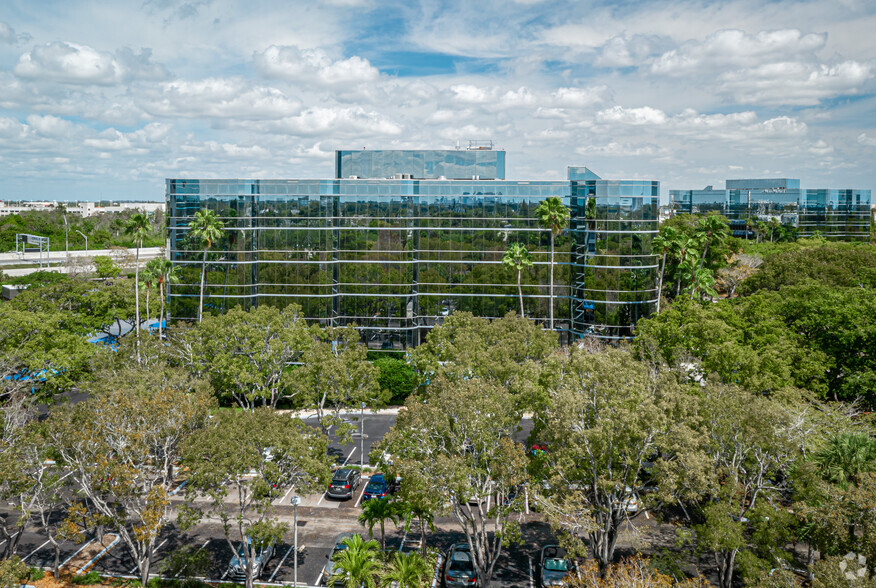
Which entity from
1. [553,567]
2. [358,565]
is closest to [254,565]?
[358,565]

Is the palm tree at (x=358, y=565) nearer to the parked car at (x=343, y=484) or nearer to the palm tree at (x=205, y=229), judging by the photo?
the parked car at (x=343, y=484)

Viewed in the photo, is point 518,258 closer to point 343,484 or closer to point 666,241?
point 666,241

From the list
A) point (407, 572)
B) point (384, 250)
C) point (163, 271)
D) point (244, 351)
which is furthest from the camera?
point (384, 250)

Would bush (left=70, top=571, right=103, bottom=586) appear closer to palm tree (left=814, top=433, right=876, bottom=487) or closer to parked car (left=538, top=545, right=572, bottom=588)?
parked car (left=538, top=545, right=572, bottom=588)

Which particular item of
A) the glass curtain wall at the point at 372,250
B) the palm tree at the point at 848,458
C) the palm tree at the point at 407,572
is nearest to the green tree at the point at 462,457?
the palm tree at the point at 407,572

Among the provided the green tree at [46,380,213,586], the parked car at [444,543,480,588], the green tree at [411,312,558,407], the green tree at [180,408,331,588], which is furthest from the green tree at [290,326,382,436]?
the parked car at [444,543,480,588]

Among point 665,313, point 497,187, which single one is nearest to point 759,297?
point 665,313
